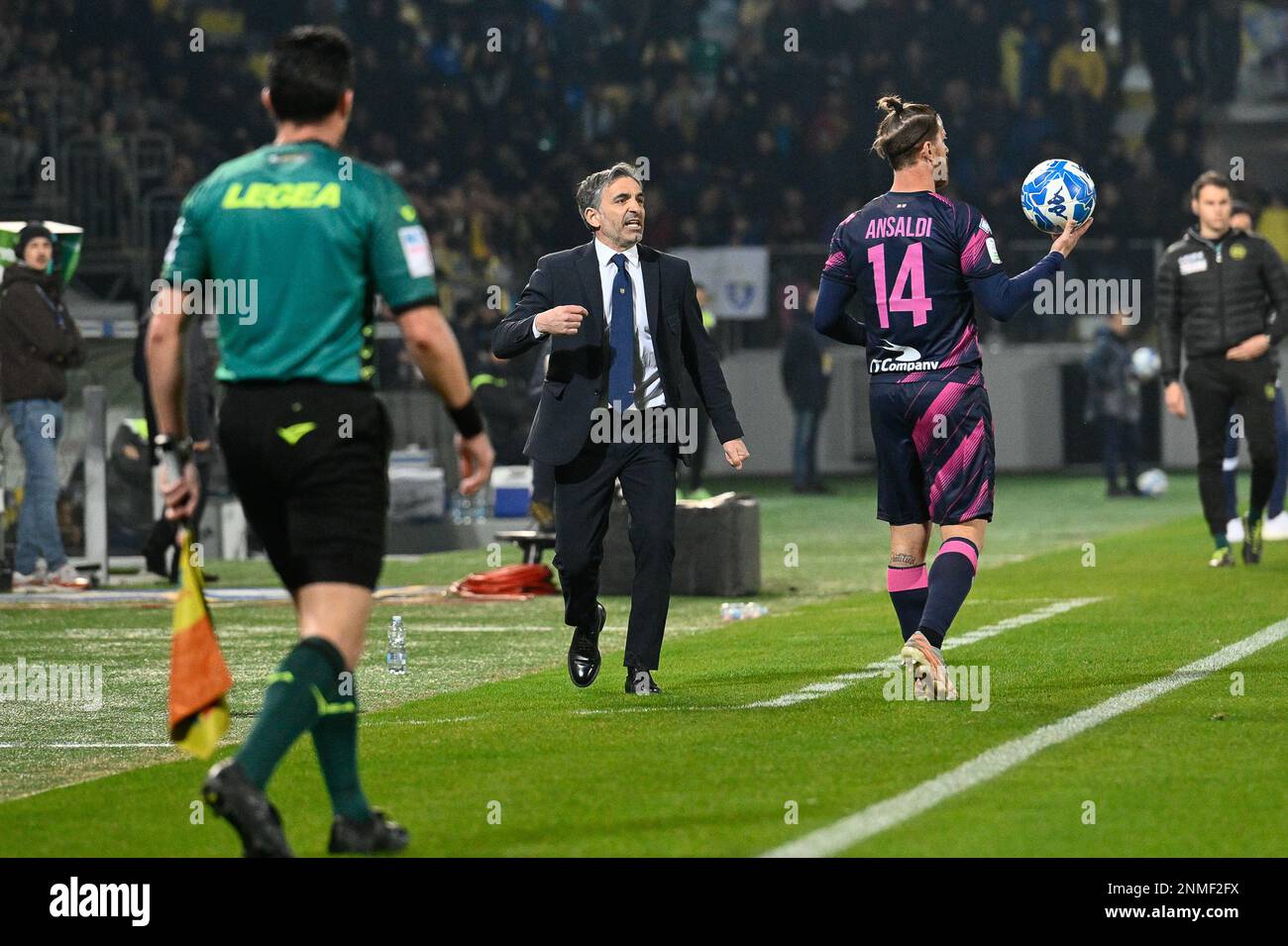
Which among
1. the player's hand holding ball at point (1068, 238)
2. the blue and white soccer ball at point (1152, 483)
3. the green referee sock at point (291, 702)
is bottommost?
the blue and white soccer ball at point (1152, 483)

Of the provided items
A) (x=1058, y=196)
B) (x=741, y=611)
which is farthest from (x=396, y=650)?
(x=1058, y=196)

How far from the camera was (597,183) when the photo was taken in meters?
9.43

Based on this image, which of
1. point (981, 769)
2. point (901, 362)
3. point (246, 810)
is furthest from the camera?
point (901, 362)

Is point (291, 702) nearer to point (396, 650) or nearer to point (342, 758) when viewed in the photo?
point (342, 758)

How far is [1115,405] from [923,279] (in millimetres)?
17484

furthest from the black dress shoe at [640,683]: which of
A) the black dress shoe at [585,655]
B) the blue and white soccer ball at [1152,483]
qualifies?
the blue and white soccer ball at [1152,483]

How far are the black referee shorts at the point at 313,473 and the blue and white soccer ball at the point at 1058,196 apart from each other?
151 inches

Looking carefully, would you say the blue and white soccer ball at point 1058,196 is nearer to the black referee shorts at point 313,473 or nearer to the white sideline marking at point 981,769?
the white sideline marking at point 981,769

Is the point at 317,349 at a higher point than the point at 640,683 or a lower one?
higher

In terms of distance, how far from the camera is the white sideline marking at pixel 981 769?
5.76 meters
